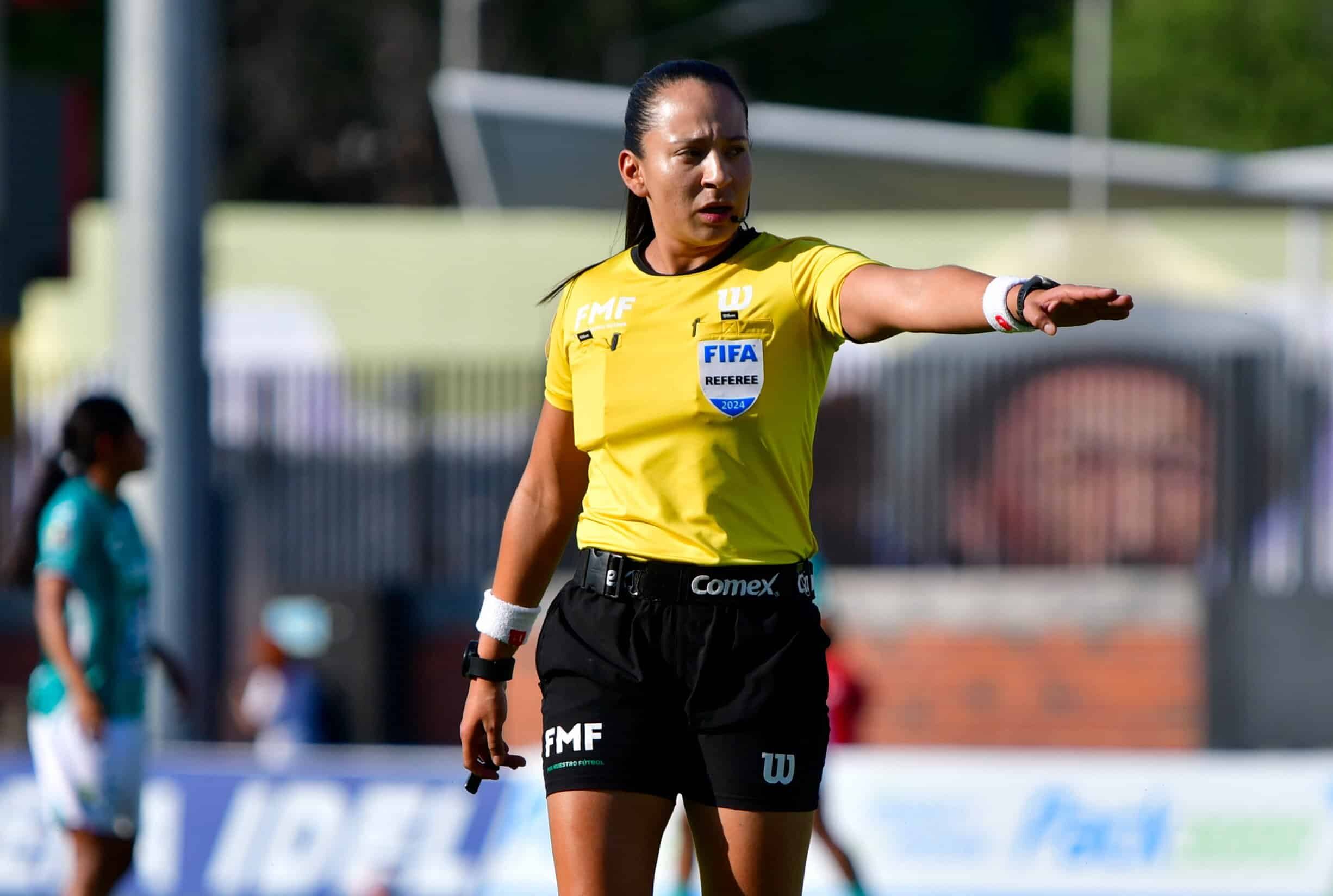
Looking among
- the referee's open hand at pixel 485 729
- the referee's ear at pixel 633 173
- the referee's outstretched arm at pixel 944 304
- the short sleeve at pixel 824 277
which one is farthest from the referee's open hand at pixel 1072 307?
the referee's open hand at pixel 485 729

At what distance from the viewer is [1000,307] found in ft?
13.1

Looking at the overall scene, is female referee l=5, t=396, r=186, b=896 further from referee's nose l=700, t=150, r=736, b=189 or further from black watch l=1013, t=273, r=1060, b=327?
black watch l=1013, t=273, r=1060, b=327

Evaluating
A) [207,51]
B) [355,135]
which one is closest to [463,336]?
[207,51]

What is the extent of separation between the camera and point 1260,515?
1538cm

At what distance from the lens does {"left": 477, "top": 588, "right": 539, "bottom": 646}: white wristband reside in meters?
4.91

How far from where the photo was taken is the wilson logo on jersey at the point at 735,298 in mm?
4484

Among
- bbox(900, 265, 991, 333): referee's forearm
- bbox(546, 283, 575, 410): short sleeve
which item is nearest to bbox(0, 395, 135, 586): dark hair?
bbox(546, 283, 575, 410): short sleeve

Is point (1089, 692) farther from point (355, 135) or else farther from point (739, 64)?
point (739, 64)

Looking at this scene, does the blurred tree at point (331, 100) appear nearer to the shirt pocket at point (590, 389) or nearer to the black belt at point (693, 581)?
the shirt pocket at point (590, 389)

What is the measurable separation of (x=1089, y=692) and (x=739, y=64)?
1381 inches

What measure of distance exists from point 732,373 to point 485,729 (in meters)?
1.03

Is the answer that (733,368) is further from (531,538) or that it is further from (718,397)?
(531,538)

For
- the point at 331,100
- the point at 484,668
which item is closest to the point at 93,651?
the point at 484,668

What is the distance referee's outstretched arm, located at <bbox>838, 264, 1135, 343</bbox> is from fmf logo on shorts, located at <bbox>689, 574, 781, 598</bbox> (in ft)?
1.83
